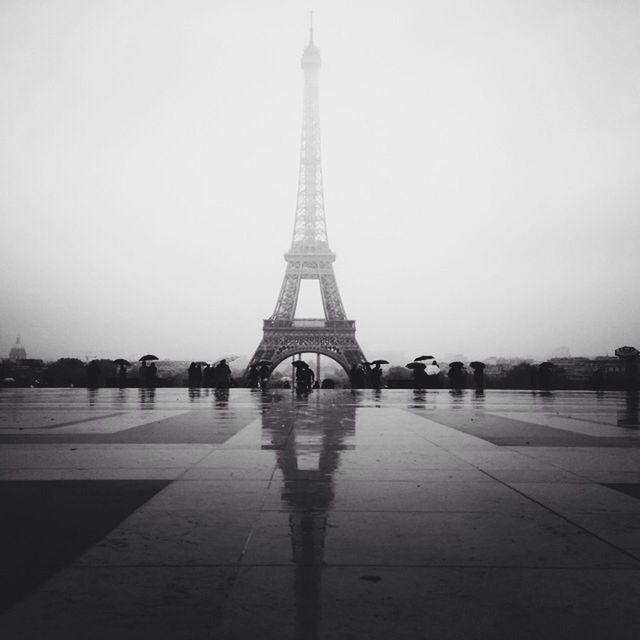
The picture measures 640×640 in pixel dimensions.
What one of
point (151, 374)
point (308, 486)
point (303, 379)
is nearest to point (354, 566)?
point (308, 486)

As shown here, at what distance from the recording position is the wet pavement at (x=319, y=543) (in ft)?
7.93

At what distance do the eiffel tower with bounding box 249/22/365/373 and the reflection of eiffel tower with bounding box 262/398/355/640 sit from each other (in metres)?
52.4

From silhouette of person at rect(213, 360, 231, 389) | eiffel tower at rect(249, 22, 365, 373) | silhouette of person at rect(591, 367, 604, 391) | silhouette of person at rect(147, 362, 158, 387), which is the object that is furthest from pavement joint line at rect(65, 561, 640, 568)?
eiffel tower at rect(249, 22, 365, 373)

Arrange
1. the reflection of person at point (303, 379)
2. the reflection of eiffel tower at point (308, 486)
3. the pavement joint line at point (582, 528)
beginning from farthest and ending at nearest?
the reflection of person at point (303, 379) → the pavement joint line at point (582, 528) → the reflection of eiffel tower at point (308, 486)

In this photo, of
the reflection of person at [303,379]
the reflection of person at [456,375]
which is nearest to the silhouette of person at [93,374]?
the reflection of person at [303,379]

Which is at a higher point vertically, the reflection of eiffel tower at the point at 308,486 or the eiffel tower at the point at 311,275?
the eiffel tower at the point at 311,275

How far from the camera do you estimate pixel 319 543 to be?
11.3 ft

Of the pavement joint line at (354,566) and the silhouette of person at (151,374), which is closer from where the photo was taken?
the pavement joint line at (354,566)

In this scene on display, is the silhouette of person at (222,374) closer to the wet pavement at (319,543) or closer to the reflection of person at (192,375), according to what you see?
the reflection of person at (192,375)

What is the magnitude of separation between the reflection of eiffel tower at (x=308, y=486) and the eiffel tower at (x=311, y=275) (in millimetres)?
52421

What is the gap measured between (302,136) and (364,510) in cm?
7006

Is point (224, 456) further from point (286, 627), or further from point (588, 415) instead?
point (588, 415)

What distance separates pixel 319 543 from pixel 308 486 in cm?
168

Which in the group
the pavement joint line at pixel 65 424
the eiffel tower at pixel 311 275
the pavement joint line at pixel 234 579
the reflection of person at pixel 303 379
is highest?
the eiffel tower at pixel 311 275
